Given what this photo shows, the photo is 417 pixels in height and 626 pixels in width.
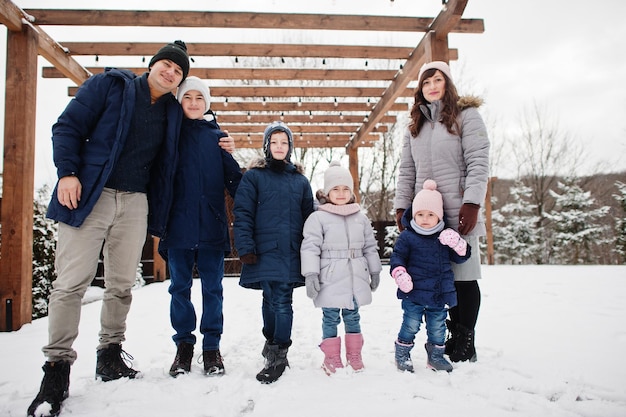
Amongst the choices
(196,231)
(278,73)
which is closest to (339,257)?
(196,231)

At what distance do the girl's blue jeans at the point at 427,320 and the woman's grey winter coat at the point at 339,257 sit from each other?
0.24 m

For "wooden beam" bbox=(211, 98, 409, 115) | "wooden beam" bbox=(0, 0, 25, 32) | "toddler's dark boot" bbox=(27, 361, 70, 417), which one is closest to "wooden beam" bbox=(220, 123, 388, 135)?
"wooden beam" bbox=(211, 98, 409, 115)

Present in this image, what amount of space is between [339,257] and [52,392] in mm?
1530

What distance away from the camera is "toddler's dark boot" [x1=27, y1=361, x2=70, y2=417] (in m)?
1.54

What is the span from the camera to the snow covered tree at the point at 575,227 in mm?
15422

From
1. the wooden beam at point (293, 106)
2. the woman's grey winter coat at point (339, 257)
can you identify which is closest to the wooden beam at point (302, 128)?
the wooden beam at point (293, 106)

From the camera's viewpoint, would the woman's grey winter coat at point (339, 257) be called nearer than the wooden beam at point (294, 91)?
Yes

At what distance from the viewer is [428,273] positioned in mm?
2148

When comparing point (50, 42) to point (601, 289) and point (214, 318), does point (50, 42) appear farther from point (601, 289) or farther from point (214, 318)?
point (601, 289)

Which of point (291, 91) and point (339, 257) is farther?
point (291, 91)

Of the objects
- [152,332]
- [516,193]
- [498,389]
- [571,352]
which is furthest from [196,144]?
[516,193]

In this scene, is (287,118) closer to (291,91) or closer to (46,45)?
(291,91)

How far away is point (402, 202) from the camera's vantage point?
256 centimetres

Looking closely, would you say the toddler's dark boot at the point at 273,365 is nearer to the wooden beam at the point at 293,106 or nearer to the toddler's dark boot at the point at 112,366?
the toddler's dark boot at the point at 112,366
